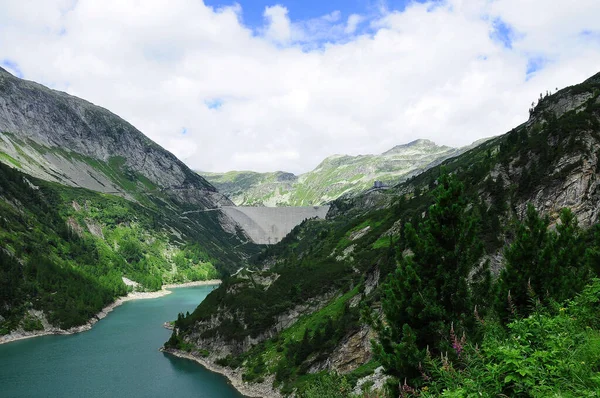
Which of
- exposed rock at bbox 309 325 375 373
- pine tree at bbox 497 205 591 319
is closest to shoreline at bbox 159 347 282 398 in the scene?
exposed rock at bbox 309 325 375 373

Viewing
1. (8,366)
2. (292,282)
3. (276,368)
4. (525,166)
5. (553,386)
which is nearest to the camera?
(553,386)

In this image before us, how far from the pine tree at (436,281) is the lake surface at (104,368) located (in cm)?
6054

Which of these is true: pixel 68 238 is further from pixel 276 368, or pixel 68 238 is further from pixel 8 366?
pixel 276 368

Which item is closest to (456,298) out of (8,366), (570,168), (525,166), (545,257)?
(545,257)

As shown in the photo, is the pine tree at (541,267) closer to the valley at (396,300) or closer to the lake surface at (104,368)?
the valley at (396,300)

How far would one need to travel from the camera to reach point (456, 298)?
811 inches

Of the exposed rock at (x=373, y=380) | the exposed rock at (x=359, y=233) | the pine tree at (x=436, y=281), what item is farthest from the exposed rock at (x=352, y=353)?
the exposed rock at (x=359, y=233)

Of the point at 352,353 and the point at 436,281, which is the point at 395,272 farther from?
the point at 352,353

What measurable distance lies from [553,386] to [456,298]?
13.2 m

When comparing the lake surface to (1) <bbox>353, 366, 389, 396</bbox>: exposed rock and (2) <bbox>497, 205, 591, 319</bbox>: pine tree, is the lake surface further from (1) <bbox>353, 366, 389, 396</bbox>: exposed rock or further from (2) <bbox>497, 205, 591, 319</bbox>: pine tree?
(2) <bbox>497, 205, 591, 319</bbox>: pine tree

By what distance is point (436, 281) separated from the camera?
829 inches

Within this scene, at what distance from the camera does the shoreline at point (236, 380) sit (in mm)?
69194

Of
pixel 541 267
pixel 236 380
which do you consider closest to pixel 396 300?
pixel 541 267

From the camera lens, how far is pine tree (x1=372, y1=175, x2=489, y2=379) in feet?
66.5
